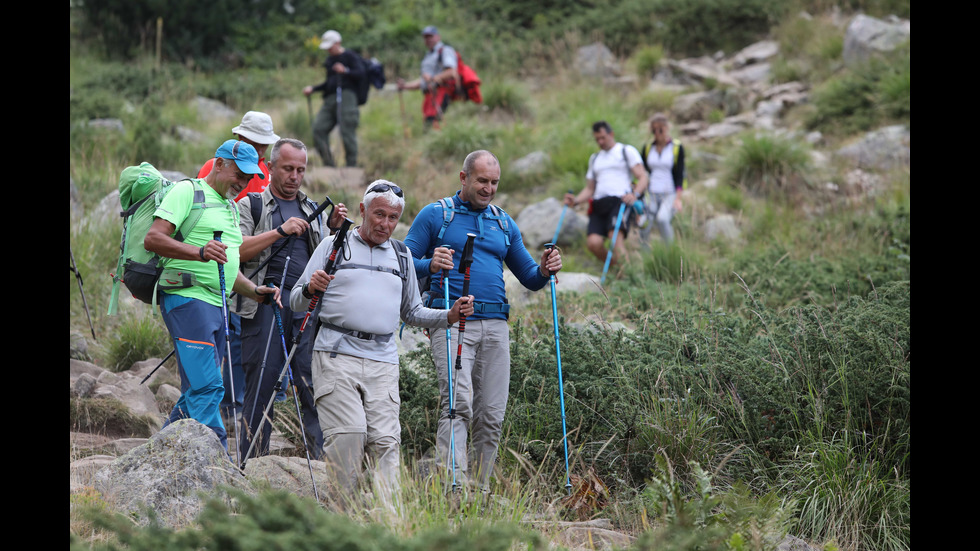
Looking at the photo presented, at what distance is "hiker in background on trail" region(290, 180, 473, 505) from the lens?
4695 millimetres

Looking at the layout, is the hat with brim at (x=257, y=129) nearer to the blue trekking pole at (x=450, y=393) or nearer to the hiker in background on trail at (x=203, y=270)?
→ the hiker in background on trail at (x=203, y=270)

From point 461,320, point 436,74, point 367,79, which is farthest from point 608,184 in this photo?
point 461,320

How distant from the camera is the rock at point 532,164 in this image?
1423cm

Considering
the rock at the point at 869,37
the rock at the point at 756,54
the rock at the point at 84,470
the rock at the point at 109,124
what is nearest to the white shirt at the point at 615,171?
the rock at the point at 84,470

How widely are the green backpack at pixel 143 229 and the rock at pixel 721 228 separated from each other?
27.8 ft

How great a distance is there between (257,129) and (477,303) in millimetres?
2153

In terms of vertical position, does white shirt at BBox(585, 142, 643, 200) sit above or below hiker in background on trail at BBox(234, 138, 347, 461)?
above

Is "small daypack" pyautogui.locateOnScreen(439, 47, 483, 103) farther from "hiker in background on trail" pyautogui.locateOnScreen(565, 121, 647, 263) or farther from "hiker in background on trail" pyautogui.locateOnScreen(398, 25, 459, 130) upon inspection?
"hiker in background on trail" pyautogui.locateOnScreen(565, 121, 647, 263)

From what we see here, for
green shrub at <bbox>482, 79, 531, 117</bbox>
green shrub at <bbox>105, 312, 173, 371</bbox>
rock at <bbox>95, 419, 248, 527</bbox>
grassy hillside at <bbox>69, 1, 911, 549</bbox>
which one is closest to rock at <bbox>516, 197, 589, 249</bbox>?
grassy hillside at <bbox>69, 1, 911, 549</bbox>

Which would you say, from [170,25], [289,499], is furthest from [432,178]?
[170,25]

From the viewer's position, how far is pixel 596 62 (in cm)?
2034

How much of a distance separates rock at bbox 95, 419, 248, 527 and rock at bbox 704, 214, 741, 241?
8.83 meters

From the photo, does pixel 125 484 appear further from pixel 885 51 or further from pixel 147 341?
pixel 885 51
